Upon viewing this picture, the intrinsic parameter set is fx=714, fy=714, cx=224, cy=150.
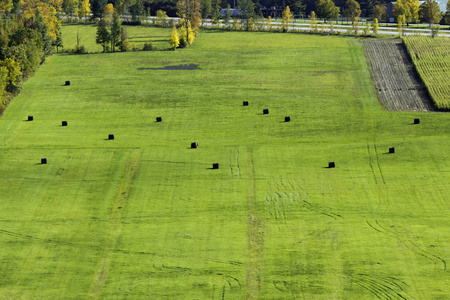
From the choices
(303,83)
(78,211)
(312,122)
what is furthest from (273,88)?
(78,211)

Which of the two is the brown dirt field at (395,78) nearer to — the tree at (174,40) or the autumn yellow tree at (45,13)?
the tree at (174,40)

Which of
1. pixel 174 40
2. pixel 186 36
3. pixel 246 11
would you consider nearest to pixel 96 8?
pixel 246 11

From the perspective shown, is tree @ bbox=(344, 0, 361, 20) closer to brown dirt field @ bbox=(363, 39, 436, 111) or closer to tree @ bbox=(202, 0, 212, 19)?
tree @ bbox=(202, 0, 212, 19)

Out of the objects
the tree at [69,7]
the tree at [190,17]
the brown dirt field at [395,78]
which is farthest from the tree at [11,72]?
the tree at [69,7]

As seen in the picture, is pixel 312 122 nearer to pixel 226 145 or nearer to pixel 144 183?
pixel 226 145

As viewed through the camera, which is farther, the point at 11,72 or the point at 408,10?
the point at 408,10

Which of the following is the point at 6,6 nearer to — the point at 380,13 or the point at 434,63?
the point at 380,13
